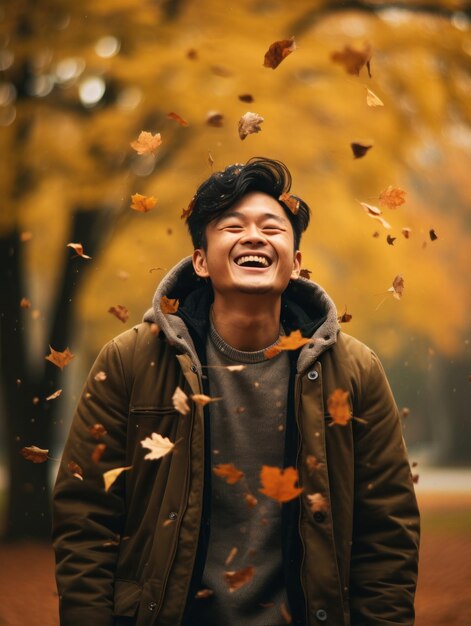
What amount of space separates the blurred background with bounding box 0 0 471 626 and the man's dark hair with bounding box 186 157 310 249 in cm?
423

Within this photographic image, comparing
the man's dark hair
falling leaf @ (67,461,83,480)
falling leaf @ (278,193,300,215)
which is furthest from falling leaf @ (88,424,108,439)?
falling leaf @ (278,193,300,215)

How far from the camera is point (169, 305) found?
3.15m

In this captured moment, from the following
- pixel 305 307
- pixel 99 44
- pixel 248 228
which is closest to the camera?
pixel 248 228

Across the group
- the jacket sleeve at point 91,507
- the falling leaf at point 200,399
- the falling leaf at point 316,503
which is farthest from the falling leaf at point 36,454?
the falling leaf at point 316,503

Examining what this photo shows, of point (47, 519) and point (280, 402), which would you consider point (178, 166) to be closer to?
point (47, 519)

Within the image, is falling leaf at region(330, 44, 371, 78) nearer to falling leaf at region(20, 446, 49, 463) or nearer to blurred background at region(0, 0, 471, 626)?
falling leaf at region(20, 446, 49, 463)

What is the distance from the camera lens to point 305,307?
11.1ft

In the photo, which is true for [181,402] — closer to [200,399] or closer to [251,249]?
[200,399]

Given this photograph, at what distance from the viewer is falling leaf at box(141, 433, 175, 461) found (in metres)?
2.84

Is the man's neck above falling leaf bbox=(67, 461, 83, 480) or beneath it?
above

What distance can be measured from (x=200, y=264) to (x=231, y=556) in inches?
44.5

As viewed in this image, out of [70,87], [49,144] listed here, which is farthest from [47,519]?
[70,87]

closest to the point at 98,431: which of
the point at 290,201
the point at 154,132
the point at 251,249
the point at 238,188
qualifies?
the point at 251,249

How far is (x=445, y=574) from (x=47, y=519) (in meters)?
4.22
